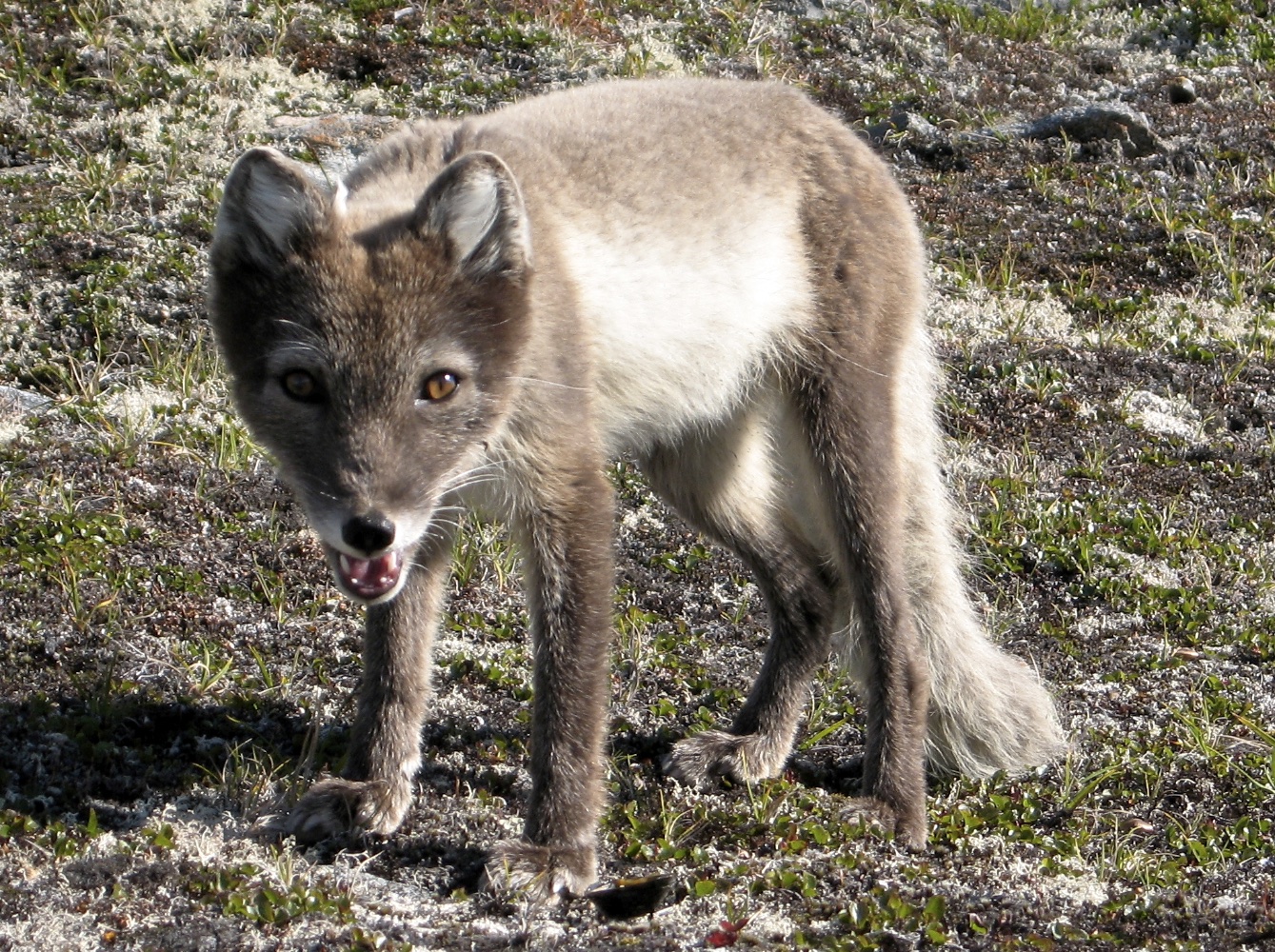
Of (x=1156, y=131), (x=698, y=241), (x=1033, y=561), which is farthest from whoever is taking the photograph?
(x=1156, y=131)

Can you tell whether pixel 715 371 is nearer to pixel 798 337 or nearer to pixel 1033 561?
pixel 798 337

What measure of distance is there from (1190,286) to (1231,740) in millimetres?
3226

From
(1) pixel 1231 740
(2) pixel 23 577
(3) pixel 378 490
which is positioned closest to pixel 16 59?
(2) pixel 23 577

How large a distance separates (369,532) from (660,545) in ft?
7.90

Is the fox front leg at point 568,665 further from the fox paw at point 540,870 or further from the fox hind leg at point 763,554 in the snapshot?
the fox hind leg at point 763,554

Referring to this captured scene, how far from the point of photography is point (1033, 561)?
528 cm

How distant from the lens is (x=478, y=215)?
3291 millimetres

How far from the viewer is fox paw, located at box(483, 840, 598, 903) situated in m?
3.38

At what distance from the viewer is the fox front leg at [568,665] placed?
11.6 feet

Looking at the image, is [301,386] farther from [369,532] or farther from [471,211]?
[471,211]

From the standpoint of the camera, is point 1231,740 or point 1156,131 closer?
point 1231,740

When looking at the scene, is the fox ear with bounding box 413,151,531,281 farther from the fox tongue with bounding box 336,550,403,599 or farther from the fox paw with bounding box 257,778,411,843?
the fox paw with bounding box 257,778,411,843

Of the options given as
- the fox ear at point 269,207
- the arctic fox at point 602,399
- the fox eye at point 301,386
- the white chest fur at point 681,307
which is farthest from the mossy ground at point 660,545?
the fox ear at point 269,207

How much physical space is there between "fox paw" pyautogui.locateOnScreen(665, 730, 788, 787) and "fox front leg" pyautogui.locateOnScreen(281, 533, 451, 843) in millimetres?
816
